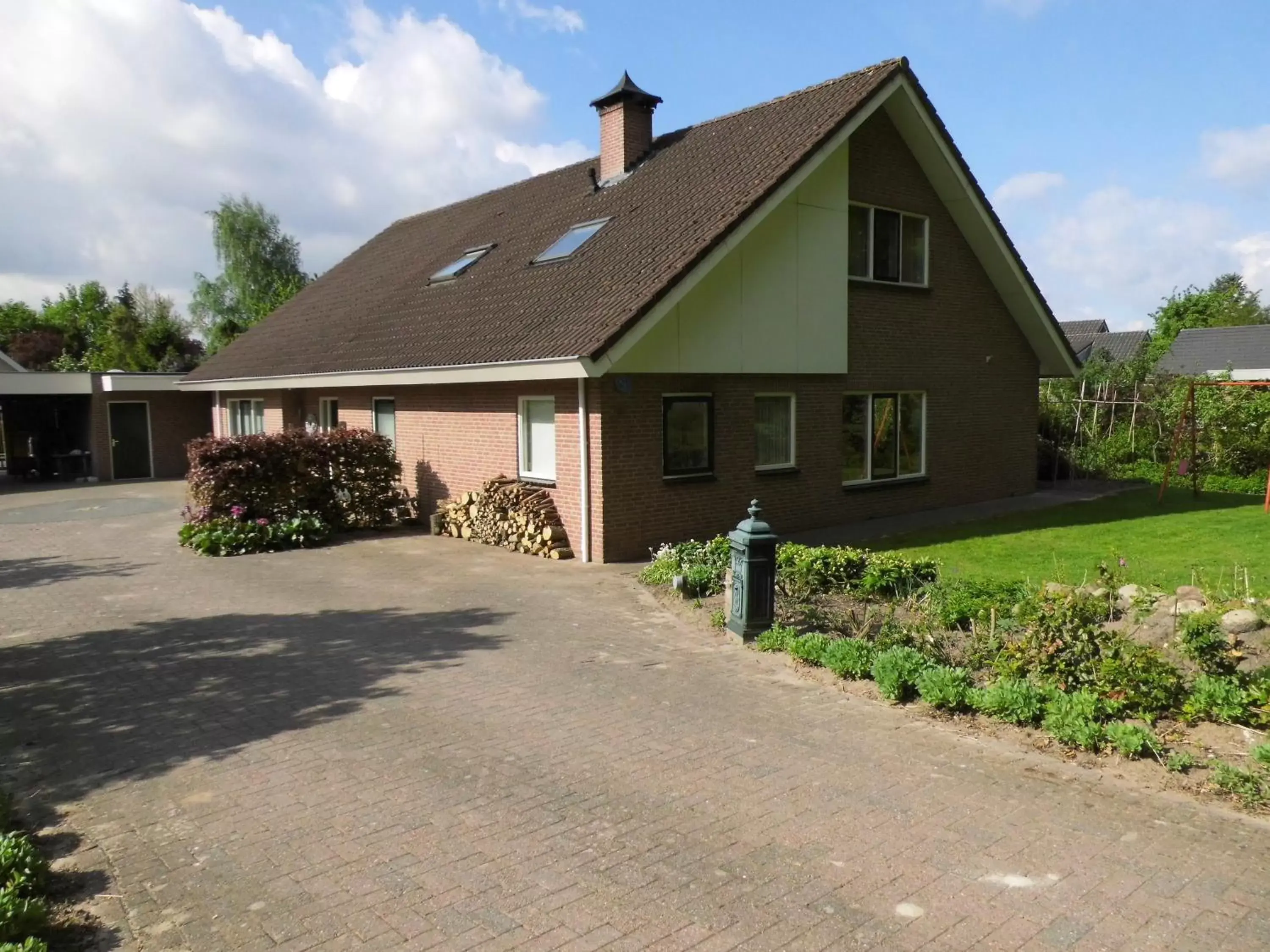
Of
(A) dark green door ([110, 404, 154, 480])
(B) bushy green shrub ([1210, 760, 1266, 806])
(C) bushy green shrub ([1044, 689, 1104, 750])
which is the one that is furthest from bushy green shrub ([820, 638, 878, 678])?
(A) dark green door ([110, 404, 154, 480])

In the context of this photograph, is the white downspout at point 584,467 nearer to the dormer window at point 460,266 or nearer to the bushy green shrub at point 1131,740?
the dormer window at point 460,266

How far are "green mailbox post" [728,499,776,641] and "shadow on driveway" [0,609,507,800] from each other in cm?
221

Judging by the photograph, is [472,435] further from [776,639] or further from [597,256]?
[776,639]

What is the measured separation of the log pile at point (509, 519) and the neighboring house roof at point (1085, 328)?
69713 millimetres

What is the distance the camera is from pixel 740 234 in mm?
12047

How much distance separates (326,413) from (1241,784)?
702 inches

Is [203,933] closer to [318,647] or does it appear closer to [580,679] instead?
[580,679]

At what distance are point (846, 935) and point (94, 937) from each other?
306cm

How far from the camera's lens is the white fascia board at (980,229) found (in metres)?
14.9

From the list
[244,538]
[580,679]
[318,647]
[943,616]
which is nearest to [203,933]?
[580,679]

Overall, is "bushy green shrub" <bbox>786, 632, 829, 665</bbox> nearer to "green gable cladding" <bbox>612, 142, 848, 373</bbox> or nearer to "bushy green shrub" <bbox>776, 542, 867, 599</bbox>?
"bushy green shrub" <bbox>776, 542, 867, 599</bbox>

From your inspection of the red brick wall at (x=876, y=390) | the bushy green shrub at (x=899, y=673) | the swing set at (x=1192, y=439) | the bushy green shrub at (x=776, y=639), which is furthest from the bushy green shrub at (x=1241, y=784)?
the swing set at (x=1192, y=439)

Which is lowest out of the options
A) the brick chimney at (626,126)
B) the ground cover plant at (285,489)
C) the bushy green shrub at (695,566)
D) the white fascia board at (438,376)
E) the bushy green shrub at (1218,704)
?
the bushy green shrub at (1218,704)

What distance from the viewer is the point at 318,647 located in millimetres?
8180
